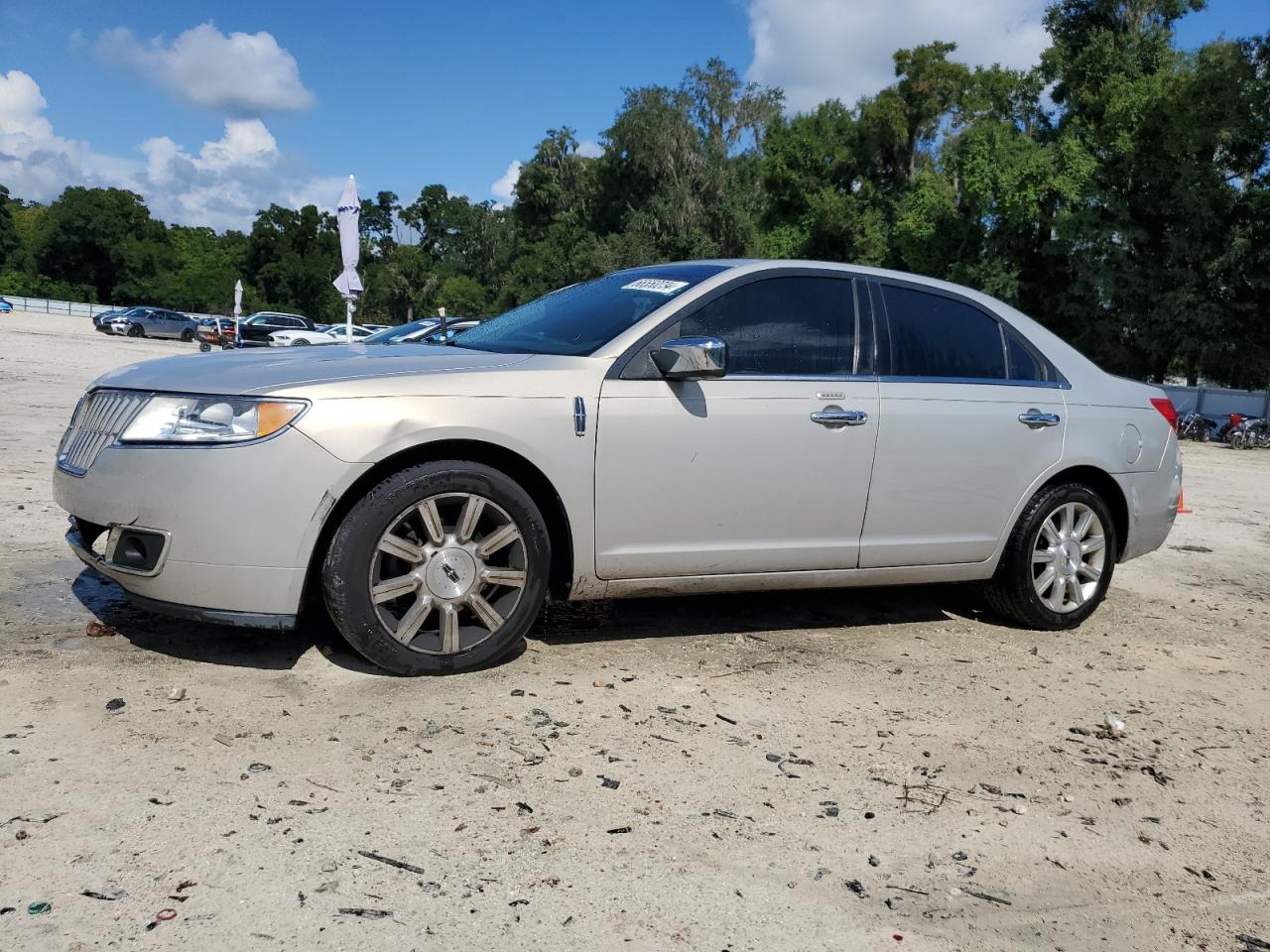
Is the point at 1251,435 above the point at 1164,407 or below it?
below

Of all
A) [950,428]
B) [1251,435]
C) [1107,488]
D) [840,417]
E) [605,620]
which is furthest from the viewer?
[1251,435]

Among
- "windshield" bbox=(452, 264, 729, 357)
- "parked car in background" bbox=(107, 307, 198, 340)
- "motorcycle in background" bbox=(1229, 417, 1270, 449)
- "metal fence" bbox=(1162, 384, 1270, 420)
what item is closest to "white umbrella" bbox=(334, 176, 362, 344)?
"windshield" bbox=(452, 264, 729, 357)

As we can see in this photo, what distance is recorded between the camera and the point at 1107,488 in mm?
5621

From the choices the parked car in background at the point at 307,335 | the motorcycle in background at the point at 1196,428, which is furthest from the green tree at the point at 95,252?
the motorcycle in background at the point at 1196,428

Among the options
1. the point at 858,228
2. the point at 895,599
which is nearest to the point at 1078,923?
the point at 895,599

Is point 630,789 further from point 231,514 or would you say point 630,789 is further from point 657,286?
A: point 657,286

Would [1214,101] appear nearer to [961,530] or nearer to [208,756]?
[961,530]

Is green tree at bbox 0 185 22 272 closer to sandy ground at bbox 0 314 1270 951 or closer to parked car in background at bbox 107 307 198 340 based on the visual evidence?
parked car in background at bbox 107 307 198 340

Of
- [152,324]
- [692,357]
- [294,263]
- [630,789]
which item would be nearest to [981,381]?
[692,357]

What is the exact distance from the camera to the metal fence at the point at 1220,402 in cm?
2688

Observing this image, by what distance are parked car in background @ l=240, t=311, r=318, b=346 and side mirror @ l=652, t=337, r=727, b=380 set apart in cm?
3848

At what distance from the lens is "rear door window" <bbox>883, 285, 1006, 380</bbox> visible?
16.5 feet

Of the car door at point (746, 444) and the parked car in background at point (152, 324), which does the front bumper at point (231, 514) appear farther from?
the parked car in background at point (152, 324)

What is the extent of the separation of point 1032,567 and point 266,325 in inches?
1652
